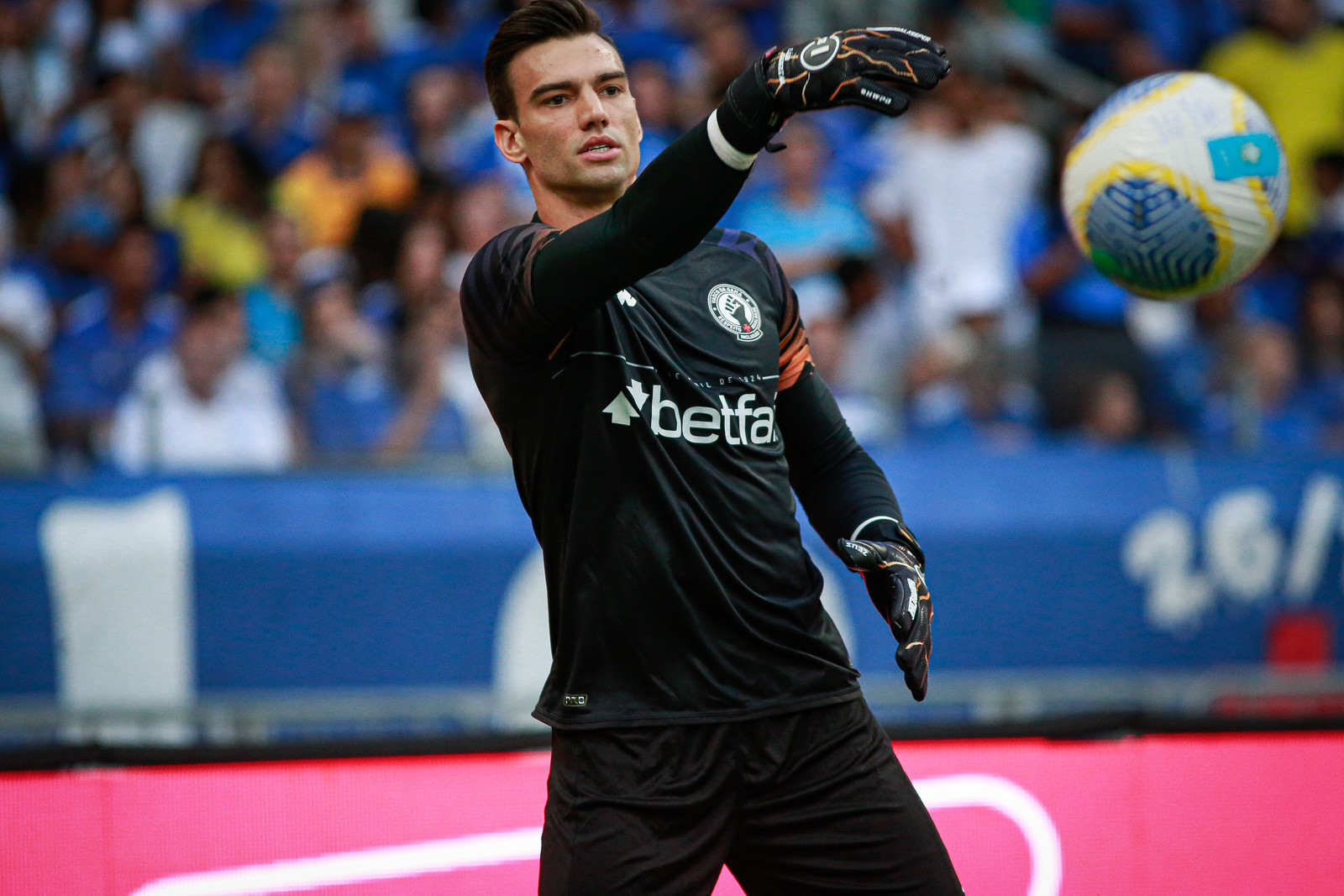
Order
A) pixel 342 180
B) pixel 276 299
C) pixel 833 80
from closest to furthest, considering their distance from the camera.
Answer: pixel 833 80 → pixel 276 299 → pixel 342 180

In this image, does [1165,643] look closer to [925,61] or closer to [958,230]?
[958,230]

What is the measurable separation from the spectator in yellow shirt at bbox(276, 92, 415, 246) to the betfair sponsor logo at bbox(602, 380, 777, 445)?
5.92m

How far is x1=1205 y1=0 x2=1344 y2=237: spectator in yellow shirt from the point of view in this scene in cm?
966

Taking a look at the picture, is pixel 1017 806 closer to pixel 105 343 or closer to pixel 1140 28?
pixel 105 343

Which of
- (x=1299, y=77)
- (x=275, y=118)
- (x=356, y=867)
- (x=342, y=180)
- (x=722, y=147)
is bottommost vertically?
(x=356, y=867)

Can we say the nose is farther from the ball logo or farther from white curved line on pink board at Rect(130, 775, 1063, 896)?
white curved line on pink board at Rect(130, 775, 1063, 896)

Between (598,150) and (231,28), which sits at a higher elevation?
(231,28)

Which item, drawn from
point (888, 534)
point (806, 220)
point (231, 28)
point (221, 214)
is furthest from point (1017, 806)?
point (231, 28)

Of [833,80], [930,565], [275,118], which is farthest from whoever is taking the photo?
[275,118]

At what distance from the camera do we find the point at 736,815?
2.72m

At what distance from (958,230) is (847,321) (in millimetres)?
1553

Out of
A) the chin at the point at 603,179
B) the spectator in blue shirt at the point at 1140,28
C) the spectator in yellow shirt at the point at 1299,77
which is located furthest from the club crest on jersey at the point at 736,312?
the spectator in blue shirt at the point at 1140,28

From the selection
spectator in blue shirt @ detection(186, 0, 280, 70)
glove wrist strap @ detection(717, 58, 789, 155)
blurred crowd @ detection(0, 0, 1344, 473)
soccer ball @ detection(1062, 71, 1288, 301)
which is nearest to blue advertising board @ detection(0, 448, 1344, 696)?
blurred crowd @ detection(0, 0, 1344, 473)

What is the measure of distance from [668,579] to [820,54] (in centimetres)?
100
